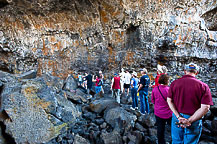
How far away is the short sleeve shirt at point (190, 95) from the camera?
68.7 inches

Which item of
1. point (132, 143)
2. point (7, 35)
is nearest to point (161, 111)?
point (132, 143)

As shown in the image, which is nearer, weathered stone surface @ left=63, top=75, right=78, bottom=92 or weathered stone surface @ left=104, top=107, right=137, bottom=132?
weathered stone surface @ left=104, top=107, right=137, bottom=132

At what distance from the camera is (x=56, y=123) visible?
3.40 metres

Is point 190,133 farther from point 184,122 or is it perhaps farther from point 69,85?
point 69,85

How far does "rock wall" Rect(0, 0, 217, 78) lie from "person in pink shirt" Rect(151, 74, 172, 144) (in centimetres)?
1128

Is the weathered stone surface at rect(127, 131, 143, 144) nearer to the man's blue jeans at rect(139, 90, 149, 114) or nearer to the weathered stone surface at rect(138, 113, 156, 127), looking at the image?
the weathered stone surface at rect(138, 113, 156, 127)

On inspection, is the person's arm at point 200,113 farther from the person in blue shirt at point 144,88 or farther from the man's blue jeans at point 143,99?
the man's blue jeans at point 143,99

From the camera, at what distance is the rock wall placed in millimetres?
12680

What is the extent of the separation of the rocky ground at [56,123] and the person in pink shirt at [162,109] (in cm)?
47

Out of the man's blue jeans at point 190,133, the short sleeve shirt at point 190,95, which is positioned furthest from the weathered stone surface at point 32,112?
the short sleeve shirt at point 190,95

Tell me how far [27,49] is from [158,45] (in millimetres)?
17056

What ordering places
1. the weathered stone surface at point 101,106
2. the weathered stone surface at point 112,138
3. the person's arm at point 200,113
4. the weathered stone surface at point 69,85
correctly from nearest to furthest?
the person's arm at point 200,113
the weathered stone surface at point 112,138
the weathered stone surface at point 101,106
the weathered stone surface at point 69,85

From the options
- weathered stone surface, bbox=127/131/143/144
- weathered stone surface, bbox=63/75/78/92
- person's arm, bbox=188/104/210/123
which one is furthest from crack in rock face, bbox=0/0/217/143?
person's arm, bbox=188/104/210/123

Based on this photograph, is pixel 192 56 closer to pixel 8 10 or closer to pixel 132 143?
pixel 132 143
